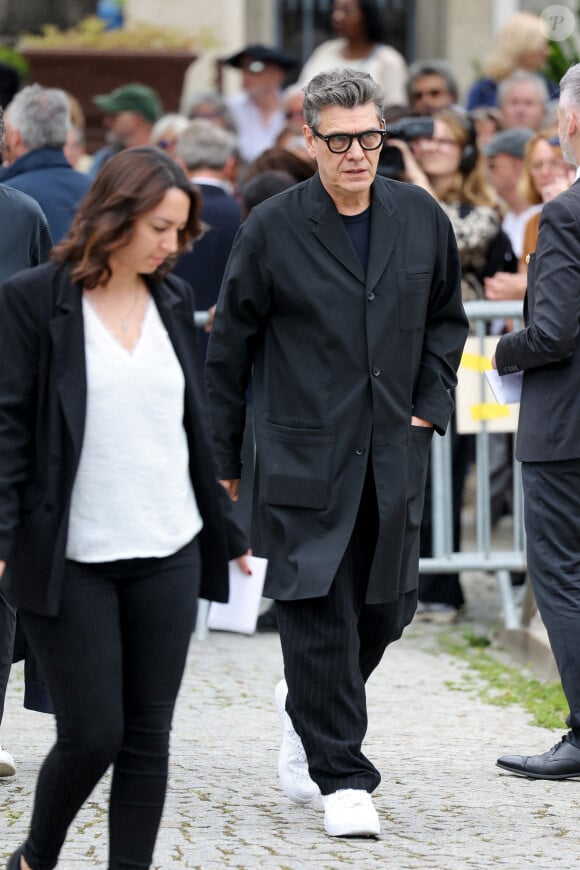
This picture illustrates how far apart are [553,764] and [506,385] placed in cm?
118

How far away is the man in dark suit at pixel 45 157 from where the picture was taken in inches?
289

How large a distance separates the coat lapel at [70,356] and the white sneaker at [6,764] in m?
1.78

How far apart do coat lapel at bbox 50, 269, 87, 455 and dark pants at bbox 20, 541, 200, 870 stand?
0.33 metres

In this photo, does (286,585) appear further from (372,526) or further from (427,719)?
(427,719)

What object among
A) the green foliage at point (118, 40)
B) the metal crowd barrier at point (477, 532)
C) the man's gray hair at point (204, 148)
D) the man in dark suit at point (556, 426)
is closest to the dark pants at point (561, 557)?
the man in dark suit at point (556, 426)

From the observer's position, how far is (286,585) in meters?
4.79

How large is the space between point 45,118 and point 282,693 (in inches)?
123

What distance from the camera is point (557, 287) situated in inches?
207

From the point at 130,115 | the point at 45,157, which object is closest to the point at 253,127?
the point at 130,115

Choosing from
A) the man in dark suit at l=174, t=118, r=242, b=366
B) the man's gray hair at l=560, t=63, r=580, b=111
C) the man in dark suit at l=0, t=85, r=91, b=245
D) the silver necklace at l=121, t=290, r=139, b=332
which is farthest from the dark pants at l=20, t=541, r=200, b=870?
the man in dark suit at l=174, t=118, r=242, b=366

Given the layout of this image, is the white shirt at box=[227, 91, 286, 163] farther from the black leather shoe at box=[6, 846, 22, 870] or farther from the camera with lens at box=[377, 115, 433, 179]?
the black leather shoe at box=[6, 846, 22, 870]

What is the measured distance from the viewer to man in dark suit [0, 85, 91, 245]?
7352 millimetres

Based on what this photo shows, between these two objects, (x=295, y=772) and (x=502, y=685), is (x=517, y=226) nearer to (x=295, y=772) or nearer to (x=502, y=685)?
(x=502, y=685)

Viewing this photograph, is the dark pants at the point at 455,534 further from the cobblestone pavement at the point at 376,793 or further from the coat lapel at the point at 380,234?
the coat lapel at the point at 380,234
